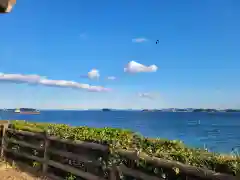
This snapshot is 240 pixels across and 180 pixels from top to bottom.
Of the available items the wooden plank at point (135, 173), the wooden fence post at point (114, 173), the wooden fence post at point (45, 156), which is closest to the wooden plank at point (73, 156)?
the wooden fence post at point (45, 156)

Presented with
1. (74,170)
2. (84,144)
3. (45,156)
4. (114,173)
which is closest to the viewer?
(114,173)

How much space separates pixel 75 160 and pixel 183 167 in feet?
13.4

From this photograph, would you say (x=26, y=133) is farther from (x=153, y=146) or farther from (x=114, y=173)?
(x=153, y=146)

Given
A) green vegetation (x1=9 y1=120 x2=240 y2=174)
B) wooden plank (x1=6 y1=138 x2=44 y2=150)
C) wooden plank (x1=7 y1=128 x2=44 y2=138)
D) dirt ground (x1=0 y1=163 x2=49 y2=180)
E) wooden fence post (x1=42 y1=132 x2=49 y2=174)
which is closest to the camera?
green vegetation (x1=9 y1=120 x2=240 y2=174)

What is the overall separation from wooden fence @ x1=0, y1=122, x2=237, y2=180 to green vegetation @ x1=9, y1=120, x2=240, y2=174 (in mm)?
160

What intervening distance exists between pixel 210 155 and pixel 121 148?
2.33 metres

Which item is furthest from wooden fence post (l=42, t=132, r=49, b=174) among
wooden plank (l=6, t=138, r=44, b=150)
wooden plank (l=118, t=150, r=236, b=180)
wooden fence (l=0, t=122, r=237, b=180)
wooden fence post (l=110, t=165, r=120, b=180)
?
wooden plank (l=118, t=150, r=236, b=180)

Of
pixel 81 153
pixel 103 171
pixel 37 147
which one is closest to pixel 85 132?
pixel 81 153

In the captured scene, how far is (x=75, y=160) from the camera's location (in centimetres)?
923

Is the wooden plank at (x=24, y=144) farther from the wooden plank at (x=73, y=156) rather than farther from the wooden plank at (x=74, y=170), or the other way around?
the wooden plank at (x=74, y=170)

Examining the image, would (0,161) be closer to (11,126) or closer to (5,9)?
(11,126)

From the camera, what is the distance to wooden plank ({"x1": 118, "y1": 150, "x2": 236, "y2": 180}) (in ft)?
17.8

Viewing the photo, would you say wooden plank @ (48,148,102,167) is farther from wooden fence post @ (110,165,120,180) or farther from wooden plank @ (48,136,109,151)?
wooden fence post @ (110,165,120,180)

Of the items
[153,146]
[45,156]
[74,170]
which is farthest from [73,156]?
[153,146]
